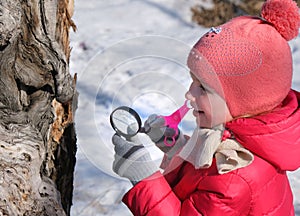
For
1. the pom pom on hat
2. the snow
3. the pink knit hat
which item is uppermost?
the pom pom on hat

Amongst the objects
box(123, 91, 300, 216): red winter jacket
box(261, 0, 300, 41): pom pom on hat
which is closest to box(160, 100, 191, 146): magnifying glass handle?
box(123, 91, 300, 216): red winter jacket

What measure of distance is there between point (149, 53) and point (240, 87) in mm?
279

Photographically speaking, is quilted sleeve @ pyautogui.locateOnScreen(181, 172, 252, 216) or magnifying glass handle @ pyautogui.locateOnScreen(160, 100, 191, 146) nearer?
quilted sleeve @ pyautogui.locateOnScreen(181, 172, 252, 216)

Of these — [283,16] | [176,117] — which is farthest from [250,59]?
[176,117]

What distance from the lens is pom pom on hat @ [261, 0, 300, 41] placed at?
1.63 metres

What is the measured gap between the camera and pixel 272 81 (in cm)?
161

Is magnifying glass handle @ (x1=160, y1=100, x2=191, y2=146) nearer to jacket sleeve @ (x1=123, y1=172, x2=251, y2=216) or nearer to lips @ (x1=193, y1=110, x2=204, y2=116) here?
lips @ (x1=193, y1=110, x2=204, y2=116)

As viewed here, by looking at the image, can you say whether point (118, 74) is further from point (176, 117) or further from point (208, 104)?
point (208, 104)

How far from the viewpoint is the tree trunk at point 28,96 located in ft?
5.25

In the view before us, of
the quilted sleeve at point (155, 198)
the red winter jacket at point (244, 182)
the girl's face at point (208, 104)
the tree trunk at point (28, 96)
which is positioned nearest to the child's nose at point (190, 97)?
the girl's face at point (208, 104)

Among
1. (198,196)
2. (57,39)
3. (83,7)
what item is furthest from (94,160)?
(83,7)

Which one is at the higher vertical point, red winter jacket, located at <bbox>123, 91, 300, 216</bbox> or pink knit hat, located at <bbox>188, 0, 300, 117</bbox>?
pink knit hat, located at <bbox>188, 0, 300, 117</bbox>

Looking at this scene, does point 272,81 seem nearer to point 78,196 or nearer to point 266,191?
point 266,191

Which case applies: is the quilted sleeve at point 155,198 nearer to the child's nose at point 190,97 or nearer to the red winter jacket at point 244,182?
the red winter jacket at point 244,182
